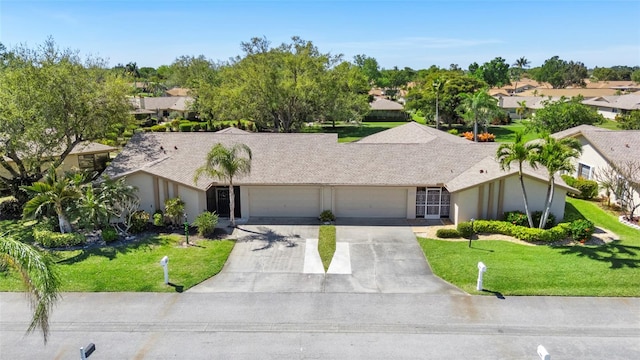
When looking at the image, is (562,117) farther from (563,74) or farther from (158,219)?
(563,74)

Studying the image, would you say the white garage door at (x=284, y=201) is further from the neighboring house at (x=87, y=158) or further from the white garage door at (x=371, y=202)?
the neighboring house at (x=87, y=158)

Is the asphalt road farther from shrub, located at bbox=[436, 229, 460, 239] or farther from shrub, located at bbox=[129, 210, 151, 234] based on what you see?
shrub, located at bbox=[129, 210, 151, 234]

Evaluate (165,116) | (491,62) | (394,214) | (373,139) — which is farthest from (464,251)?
(491,62)

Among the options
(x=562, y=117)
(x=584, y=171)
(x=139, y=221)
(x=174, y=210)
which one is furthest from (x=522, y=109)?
(x=139, y=221)

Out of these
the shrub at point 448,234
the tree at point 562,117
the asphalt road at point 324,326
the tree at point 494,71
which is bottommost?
the asphalt road at point 324,326

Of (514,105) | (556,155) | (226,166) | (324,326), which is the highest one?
(514,105)

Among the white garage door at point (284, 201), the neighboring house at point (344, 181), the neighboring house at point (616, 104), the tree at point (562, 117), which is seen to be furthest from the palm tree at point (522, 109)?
the white garage door at point (284, 201)
